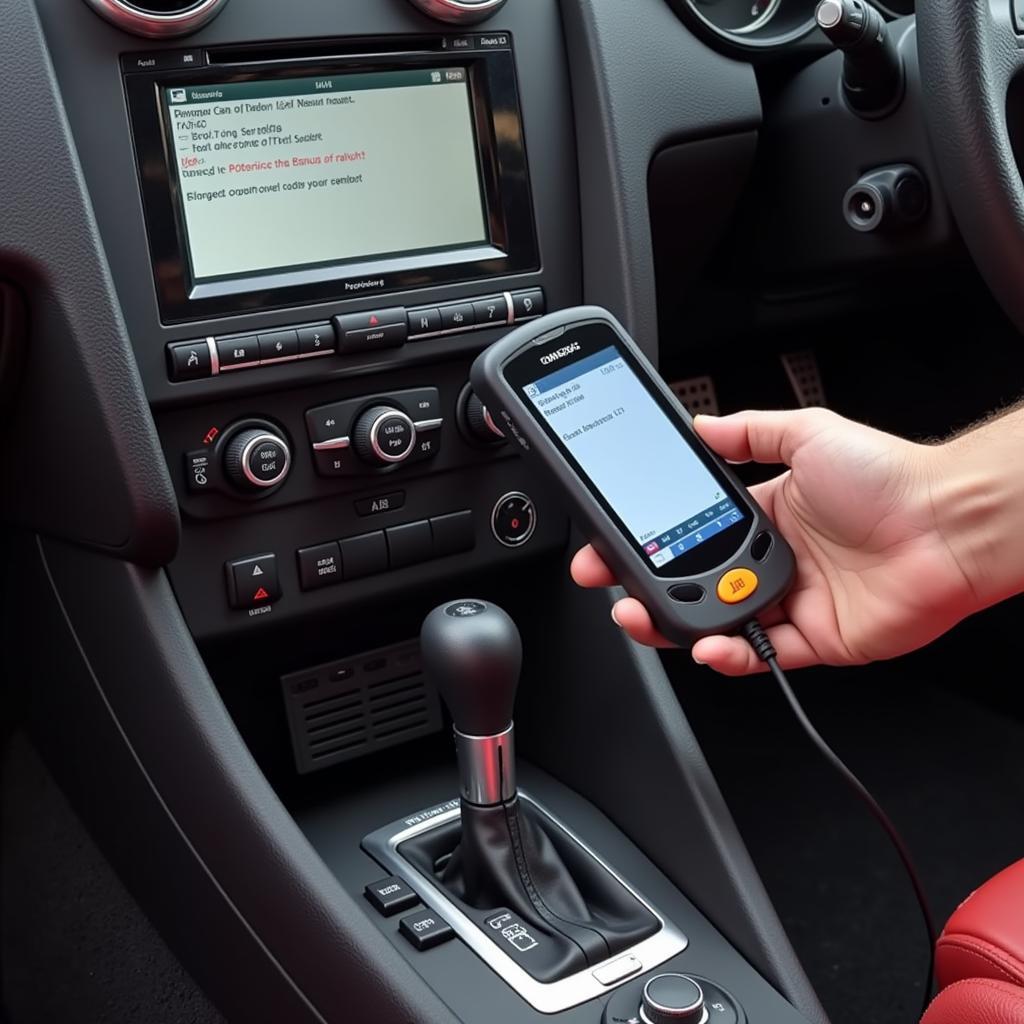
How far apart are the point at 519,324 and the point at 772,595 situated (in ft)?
0.97

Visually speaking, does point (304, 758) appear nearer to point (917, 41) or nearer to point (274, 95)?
point (274, 95)

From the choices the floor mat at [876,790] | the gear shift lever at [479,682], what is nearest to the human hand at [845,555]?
the gear shift lever at [479,682]

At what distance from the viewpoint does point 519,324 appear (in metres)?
1.04

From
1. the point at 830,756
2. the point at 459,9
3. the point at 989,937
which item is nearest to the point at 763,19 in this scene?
the point at 459,9

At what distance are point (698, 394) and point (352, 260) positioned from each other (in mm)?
862

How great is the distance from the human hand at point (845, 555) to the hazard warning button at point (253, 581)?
227 mm

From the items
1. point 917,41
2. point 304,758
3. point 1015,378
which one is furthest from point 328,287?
point 1015,378

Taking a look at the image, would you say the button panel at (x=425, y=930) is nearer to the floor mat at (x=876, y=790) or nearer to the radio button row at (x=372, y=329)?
the radio button row at (x=372, y=329)

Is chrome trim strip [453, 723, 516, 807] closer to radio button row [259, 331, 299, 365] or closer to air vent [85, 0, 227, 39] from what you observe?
radio button row [259, 331, 299, 365]

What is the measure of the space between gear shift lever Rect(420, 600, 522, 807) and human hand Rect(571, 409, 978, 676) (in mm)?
104

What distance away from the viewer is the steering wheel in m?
1.07

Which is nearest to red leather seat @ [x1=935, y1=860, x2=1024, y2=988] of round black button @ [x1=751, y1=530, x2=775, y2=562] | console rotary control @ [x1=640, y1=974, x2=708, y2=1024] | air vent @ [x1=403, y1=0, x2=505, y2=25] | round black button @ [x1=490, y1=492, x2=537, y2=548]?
console rotary control @ [x1=640, y1=974, x2=708, y2=1024]

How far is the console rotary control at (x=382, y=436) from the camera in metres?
0.97

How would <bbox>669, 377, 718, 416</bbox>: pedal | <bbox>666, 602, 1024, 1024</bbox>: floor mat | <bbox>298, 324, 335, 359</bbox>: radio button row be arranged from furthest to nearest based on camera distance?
<bbox>669, 377, 718, 416</bbox>: pedal < <bbox>666, 602, 1024, 1024</bbox>: floor mat < <bbox>298, 324, 335, 359</bbox>: radio button row
